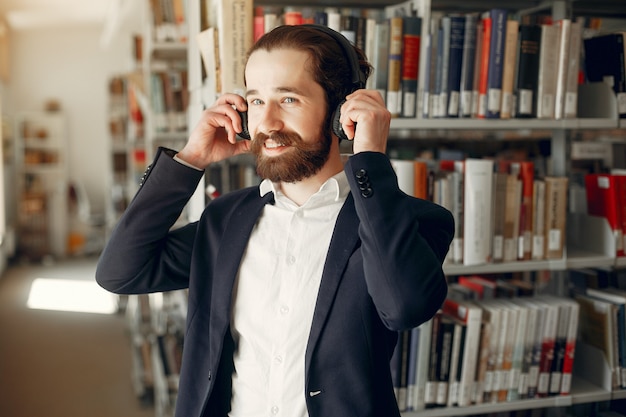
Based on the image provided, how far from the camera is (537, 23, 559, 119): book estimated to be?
6.38ft

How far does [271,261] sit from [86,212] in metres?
7.20

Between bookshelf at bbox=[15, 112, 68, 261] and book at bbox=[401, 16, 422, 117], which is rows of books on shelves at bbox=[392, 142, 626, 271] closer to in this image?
book at bbox=[401, 16, 422, 117]

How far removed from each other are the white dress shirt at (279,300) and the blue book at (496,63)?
89cm

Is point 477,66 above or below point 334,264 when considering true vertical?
above

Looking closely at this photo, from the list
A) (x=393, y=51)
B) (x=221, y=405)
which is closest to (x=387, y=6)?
(x=393, y=51)

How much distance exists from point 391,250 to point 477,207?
954 mm

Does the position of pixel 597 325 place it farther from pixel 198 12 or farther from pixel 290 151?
pixel 198 12

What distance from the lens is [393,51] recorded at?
183 centimetres

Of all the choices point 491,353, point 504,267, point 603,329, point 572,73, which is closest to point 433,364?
point 491,353

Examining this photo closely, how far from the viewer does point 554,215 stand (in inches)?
79.7

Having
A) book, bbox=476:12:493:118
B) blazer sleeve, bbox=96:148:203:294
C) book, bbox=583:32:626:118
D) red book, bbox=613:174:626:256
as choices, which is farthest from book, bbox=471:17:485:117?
blazer sleeve, bbox=96:148:203:294

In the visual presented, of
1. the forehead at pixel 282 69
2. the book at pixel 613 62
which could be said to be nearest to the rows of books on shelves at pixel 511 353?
the book at pixel 613 62

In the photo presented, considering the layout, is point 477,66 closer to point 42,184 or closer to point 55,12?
point 55,12

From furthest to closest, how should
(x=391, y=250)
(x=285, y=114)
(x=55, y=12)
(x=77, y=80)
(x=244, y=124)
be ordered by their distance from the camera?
(x=77, y=80)
(x=55, y=12)
(x=244, y=124)
(x=285, y=114)
(x=391, y=250)
